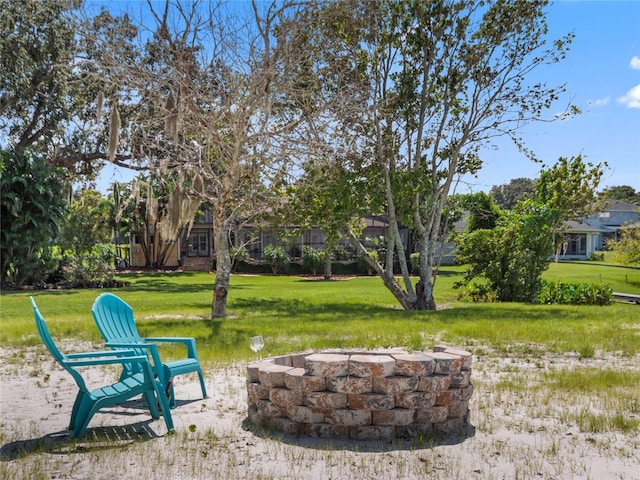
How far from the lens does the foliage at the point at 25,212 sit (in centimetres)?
2281

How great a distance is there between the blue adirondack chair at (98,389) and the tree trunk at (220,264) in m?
7.77

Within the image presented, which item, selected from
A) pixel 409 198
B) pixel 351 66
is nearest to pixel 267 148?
pixel 351 66

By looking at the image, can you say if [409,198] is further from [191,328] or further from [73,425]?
[73,425]

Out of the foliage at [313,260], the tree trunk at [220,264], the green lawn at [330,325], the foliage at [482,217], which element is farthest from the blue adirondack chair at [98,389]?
the foliage at [482,217]

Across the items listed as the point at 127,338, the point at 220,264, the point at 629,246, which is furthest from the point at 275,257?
the point at 127,338

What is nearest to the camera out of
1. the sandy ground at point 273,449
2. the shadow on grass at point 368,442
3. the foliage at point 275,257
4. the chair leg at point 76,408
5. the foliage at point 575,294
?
the sandy ground at point 273,449

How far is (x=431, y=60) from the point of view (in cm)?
1708

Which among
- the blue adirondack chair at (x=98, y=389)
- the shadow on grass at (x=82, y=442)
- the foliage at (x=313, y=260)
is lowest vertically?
the shadow on grass at (x=82, y=442)

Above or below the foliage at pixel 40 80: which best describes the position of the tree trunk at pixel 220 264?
below

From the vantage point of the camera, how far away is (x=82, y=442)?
17.0 feet

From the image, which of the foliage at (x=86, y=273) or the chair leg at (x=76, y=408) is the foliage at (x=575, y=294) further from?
the chair leg at (x=76, y=408)

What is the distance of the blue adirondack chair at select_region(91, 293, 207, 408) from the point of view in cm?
594

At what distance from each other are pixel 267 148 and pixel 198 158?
1558 mm

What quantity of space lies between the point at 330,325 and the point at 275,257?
2430cm
